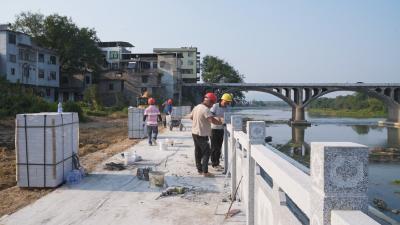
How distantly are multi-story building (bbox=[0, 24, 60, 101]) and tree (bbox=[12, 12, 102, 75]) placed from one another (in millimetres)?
3562

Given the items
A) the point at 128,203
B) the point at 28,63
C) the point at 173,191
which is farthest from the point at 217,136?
the point at 28,63

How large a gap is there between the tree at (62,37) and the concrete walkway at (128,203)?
50164 mm

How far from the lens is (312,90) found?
6097 cm

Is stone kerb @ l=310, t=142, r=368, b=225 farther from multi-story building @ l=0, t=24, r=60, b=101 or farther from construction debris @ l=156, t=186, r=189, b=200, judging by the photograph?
multi-story building @ l=0, t=24, r=60, b=101

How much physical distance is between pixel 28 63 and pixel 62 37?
10.7m

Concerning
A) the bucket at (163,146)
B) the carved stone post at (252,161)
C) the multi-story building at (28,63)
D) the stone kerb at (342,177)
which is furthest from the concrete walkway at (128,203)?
the multi-story building at (28,63)

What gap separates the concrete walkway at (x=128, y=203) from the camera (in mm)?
5312

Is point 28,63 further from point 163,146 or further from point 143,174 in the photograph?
point 143,174

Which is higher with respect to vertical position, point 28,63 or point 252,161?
point 28,63

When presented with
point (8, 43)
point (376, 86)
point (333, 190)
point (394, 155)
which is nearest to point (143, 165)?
point (333, 190)

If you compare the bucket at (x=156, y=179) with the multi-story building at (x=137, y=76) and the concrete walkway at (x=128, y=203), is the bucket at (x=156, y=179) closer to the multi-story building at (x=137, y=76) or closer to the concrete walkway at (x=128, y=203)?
the concrete walkway at (x=128, y=203)

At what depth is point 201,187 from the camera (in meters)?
7.16

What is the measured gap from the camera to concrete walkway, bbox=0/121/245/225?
209 inches

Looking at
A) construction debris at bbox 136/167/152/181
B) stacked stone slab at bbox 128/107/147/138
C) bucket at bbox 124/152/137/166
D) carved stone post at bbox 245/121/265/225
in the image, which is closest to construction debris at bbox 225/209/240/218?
carved stone post at bbox 245/121/265/225
